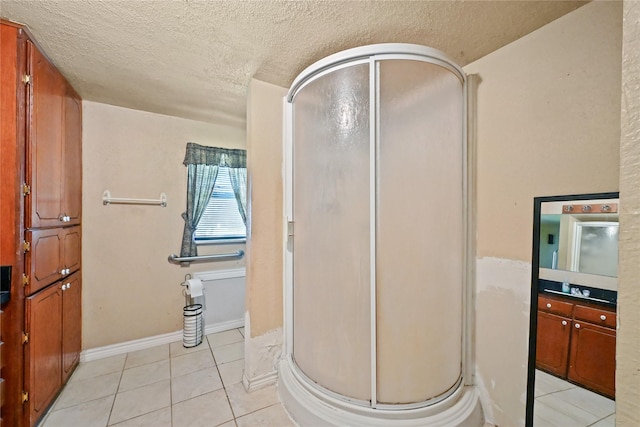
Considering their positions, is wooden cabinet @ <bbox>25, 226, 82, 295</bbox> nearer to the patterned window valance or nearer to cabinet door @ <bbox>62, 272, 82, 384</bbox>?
cabinet door @ <bbox>62, 272, 82, 384</bbox>

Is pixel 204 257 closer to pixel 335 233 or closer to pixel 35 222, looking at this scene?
pixel 35 222

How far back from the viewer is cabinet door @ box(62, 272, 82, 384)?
5.84 ft

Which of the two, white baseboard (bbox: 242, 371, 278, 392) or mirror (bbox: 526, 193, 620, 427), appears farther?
white baseboard (bbox: 242, 371, 278, 392)

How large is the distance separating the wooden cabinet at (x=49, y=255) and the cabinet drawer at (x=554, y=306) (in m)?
2.72

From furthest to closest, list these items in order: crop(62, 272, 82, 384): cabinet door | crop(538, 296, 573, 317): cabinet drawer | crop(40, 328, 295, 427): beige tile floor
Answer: crop(62, 272, 82, 384): cabinet door, crop(40, 328, 295, 427): beige tile floor, crop(538, 296, 573, 317): cabinet drawer

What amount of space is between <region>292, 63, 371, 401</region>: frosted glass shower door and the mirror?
2.81ft

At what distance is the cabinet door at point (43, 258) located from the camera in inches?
54.5

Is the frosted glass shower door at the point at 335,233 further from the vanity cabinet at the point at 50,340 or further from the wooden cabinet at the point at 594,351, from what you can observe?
the vanity cabinet at the point at 50,340

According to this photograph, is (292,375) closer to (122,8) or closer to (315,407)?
(315,407)

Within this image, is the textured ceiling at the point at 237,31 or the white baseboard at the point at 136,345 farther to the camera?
the white baseboard at the point at 136,345

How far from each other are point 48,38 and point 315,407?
2.58m

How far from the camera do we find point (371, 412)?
1.33 meters

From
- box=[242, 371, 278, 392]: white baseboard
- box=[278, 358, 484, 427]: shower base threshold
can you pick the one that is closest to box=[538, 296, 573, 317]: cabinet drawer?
box=[278, 358, 484, 427]: shower base threshold

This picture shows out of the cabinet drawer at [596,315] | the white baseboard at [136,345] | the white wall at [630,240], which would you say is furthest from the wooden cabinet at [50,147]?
the cabinet drawer at [596,315]
